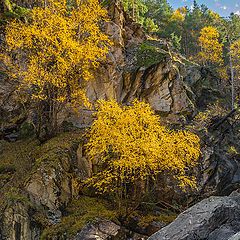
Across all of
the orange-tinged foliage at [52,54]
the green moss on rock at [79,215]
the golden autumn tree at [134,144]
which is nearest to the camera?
the green moss on rock at [79,215]

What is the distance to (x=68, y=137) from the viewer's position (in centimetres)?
2230

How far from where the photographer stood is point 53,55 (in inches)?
809

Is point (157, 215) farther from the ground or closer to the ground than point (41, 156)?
closer to the ground

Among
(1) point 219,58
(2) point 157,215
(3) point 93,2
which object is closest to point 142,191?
(2) point 157,215

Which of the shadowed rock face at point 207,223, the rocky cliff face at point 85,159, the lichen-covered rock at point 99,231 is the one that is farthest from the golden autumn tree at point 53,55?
the shadowed rock face at point 207,223

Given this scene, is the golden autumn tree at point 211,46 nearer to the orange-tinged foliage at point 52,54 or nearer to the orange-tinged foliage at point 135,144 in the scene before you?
the orange-tinged foliage at point 52,54

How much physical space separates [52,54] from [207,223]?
1452 centimetres

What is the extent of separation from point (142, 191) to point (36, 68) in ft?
34.9

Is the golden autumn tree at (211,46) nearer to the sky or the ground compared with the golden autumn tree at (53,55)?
nearer to the sky

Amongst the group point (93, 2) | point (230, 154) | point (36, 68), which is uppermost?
point (93, 2)

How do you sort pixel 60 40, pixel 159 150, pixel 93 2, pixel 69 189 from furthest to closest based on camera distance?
pixel 93 2 < pixel 60 40 < pixel 69 189 < pixel 159 150

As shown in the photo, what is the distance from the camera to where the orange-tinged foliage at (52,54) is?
20.2 m

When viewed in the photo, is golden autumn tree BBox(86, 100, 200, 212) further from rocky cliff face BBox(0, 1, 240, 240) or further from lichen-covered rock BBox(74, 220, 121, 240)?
rocky cliff face BBox(0, 1, 240, 240)

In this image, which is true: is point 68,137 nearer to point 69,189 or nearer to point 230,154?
point 69,189
